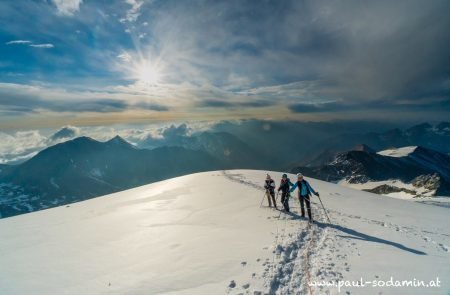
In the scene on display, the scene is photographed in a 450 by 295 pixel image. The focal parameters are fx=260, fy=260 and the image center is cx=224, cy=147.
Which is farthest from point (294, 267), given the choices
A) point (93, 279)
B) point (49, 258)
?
point (49, 258)

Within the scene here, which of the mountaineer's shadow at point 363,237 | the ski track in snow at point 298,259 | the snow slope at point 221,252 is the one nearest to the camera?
the ski track in snow at point 298,259

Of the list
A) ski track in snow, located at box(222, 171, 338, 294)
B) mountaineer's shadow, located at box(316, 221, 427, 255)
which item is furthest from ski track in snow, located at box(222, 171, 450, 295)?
mountaineer's shadow, located at box(316, 221, 427, 255)

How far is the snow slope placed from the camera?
9.05 metres

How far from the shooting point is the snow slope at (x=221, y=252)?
9047 millimetres

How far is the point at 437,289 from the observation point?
8.25 meters

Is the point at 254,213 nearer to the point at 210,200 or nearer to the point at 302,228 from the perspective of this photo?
the point at 302,228

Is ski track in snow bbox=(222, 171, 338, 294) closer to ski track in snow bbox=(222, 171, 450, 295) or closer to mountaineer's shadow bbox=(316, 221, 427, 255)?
ski track in snow bbox=(222, 171, 450, 295)

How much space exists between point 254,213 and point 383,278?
32.0 feet

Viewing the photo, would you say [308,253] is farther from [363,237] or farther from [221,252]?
[363,237]

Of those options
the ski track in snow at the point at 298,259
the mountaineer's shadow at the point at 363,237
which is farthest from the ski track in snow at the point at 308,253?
the mountaineer's shadow at the point at 363,237

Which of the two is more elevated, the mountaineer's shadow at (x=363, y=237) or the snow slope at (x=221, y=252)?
the mountaineer's shadow at (x=363, y=237)

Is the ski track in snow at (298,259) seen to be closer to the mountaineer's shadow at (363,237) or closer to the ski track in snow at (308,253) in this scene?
the ski track in snow at (308,253)

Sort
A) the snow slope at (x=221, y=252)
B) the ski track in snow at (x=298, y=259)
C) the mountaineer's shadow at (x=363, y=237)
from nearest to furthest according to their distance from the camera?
the ski track in snow at (x=298, y=259) → the snow slope at (x=221, y=252) → the mountaineer's shadow at (x=363, y=237)

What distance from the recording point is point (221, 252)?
11.2 metres
